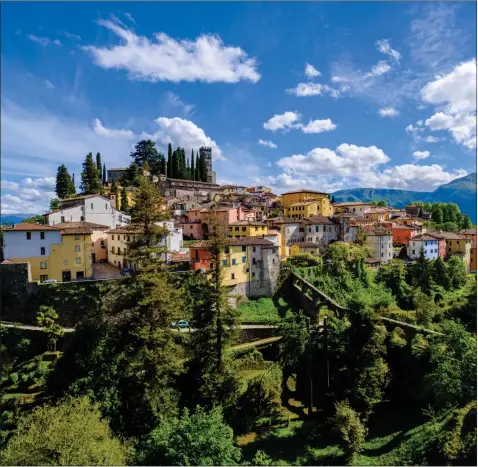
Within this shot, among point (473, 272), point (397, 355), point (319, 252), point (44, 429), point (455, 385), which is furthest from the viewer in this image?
point (473, 272)

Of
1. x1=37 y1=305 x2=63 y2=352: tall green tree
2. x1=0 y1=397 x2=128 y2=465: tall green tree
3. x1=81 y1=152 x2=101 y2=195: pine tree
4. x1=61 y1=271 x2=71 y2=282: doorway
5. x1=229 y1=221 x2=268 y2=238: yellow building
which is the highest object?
x1=81 y1=152 x2=101 y2=195: pine tree

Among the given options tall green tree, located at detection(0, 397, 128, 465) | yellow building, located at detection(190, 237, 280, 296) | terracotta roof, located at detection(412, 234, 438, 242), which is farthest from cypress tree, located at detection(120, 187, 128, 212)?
terracotta roof, located at detection(412, 234, 438, 242)

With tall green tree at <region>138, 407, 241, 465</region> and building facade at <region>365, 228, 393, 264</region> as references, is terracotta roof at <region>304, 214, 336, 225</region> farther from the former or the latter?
tall green tree at <region>138, 407, 241, 465</region>

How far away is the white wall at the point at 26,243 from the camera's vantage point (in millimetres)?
25094

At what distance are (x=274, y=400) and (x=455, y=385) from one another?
35.1 ft

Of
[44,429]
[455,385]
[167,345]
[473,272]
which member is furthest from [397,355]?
[473,272]

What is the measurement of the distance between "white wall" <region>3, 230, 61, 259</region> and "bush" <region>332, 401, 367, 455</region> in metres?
24.6

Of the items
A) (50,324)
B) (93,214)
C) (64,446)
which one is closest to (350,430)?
(64,446)

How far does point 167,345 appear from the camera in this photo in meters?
17.4

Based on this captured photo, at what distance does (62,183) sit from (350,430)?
51.2m

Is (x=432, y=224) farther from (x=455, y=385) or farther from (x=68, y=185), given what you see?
(x=68, y=185)

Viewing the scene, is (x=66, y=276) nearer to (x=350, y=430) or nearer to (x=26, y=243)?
(x=26, y=243)

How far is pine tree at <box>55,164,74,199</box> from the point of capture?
50.2 meters

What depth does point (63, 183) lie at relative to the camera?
166ft
